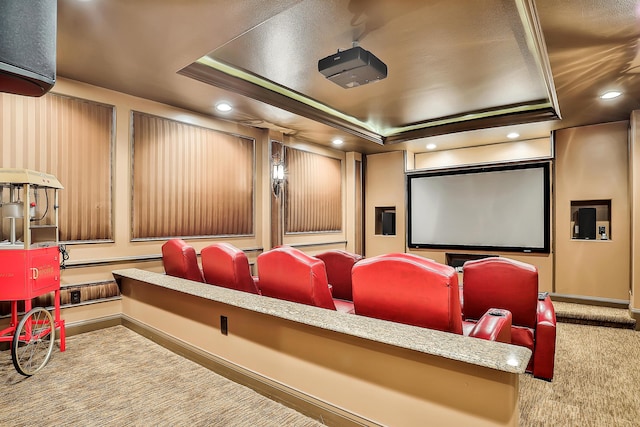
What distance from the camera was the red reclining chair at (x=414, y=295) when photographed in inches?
59.7

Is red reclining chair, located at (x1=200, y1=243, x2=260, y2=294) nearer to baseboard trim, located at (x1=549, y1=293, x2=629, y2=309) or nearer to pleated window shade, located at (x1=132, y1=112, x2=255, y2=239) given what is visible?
pleated window shade, located at (x1=132, y1=112, x2=255, y2=239)

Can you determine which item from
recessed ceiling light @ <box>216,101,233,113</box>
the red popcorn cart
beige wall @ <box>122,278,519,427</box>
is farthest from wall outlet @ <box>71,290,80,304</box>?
recessed ceiling light @ <box>216,101,233,113</box>

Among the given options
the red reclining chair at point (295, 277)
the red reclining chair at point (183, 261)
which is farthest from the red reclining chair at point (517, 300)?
the red reclining chair at point (183, 261)

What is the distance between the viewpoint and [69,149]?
332 centimetres

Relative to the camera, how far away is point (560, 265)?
5.02 m

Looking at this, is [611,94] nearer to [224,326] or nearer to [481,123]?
[481,123]

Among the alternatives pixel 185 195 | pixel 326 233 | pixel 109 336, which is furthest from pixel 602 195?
pixel 109 336

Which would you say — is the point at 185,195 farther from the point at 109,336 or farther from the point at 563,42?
the point at 563,42

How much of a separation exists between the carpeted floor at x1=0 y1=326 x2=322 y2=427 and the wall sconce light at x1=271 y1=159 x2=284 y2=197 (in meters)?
2.83

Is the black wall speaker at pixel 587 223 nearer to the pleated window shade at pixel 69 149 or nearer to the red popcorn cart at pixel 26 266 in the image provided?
the pleated window shade at pixel 69 149

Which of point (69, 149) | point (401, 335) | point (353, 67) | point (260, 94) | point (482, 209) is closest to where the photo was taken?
point (401, 335)

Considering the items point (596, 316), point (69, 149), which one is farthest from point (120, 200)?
point (596, 316)

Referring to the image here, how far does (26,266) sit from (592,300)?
6201mm

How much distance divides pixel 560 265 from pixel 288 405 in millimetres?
4715
